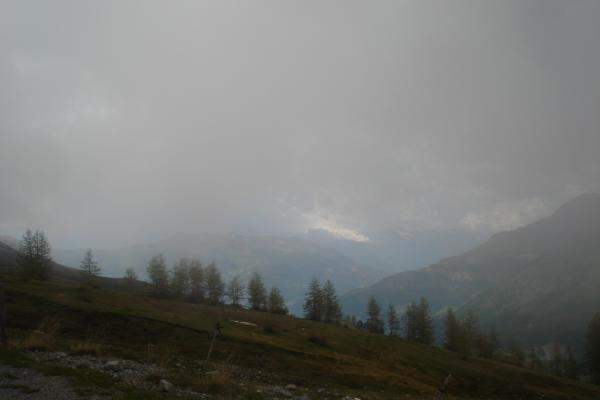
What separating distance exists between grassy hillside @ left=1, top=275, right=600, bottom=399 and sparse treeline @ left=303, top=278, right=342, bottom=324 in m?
54.0

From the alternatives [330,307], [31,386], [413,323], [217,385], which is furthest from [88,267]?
[413,323]

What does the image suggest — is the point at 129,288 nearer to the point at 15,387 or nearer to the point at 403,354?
the point at 403,354

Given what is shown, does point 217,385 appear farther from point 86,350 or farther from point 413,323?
point 413,323

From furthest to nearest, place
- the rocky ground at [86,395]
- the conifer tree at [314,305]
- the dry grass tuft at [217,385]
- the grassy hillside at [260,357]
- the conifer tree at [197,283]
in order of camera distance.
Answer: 1. the conifer tree at [314,305]
2. the conifer tree at [197,283]
3. the grassy hillside at [260,357]
4. the dry grass tuft at [217,385]
5. the rocky ground at [86,395]

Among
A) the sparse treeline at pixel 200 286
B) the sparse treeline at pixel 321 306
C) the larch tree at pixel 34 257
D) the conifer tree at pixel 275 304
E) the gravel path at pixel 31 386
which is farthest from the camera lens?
the sparse treeline at pixel 321 306

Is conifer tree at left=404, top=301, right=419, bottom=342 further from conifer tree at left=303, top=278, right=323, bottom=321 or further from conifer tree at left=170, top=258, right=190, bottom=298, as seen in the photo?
conifer tree at left=170, top=258, right=190, bottom=298

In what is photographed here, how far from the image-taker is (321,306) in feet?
396

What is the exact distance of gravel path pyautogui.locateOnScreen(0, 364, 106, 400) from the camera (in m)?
12.6

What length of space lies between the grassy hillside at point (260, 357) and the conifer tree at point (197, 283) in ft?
170

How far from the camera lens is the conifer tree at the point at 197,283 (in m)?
112

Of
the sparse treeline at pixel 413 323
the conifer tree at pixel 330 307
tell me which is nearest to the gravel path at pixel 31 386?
the sparse treeline at pixel 413 323

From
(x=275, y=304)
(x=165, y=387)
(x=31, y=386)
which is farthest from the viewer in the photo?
(x=275, y=304)

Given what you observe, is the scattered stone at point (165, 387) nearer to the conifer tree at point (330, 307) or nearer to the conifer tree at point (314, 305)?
the conifer tree at point (314, 305)

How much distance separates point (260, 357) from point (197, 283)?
8628 cm
